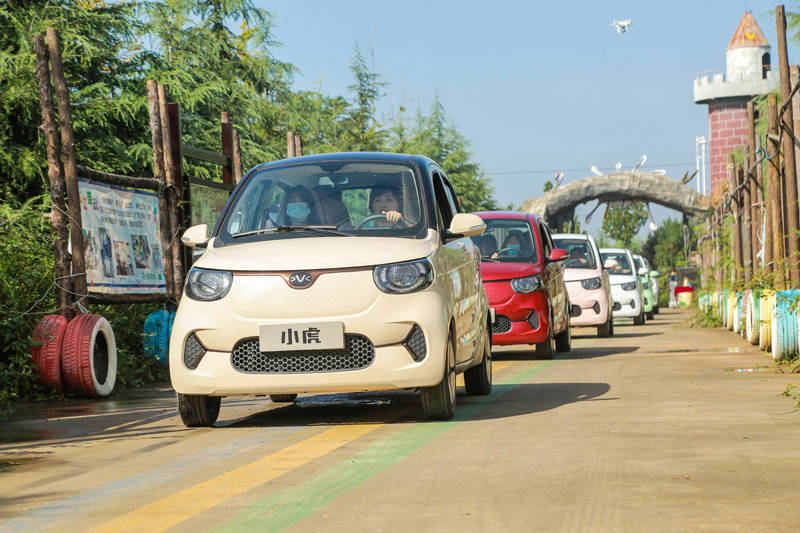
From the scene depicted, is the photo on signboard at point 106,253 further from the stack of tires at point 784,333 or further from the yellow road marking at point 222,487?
Answer: the stack of tires at point 784,333

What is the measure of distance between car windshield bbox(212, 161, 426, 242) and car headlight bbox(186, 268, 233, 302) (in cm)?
53

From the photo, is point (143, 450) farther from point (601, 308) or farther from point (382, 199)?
point (601, 308)

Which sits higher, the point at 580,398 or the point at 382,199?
the point at 382,199

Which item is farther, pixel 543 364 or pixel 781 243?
pixel 781 243

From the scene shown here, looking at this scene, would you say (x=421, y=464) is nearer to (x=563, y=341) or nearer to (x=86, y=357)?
(x=86, y=357)


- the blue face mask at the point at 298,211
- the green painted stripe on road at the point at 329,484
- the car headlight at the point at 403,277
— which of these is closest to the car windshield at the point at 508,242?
the blue face mask at the point at 298,211

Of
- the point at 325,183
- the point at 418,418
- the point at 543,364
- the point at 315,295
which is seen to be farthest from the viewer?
the point at 543,364

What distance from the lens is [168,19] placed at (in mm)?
34500

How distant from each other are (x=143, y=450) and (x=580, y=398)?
12.1 feet

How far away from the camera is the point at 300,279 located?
7777 mm

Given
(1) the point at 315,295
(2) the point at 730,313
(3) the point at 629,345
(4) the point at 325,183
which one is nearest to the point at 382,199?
(4) the point at 325,183

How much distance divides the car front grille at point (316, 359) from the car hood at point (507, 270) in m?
6.74

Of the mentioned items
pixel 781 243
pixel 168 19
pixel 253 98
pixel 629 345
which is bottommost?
pixel 629 345

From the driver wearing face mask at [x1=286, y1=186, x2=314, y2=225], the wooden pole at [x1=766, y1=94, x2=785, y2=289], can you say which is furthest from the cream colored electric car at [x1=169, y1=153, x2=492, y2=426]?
the wooden pole at [x1=766, y1=94, x2=785, y2=289]
